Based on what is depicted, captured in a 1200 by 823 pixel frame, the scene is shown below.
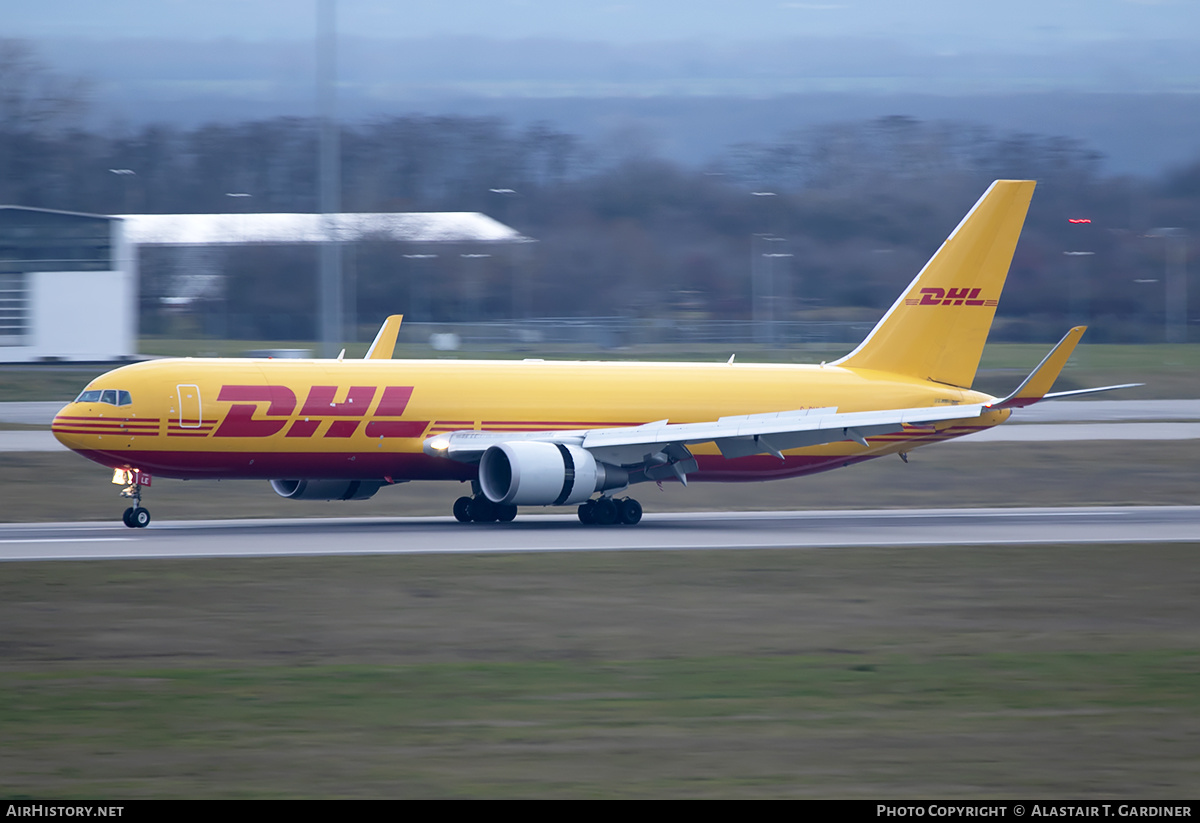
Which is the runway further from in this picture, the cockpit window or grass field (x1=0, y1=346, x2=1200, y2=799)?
the cockpit window

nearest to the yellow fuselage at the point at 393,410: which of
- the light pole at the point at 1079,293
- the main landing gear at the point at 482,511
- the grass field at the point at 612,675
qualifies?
the main landing gear at the point at 482,511

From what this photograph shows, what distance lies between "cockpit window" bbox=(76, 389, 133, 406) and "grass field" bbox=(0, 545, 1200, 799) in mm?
6891

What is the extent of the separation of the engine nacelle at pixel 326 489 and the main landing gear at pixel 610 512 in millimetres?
4654

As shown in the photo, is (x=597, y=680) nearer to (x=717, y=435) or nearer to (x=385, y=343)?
(x=717, y=435)

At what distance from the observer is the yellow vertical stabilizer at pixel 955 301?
112 feet

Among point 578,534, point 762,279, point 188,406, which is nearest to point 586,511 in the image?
point 578,534

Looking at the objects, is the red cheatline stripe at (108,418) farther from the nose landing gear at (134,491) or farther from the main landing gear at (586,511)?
the main landing gear at (586,511)

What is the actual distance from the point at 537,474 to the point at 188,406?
7237 millimetres

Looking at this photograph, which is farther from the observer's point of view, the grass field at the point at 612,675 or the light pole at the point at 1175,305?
the light pole at the point at 1175,305

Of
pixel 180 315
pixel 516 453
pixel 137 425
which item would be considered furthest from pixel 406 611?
pixel 180 315

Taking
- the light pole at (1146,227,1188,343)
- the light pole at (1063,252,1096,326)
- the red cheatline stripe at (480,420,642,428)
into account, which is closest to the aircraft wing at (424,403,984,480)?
the red cheatline stripe at (480,420,642,428)

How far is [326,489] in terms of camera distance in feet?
101

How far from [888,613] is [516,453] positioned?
11.6 meters

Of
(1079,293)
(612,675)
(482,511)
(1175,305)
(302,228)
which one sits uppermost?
(302,228)
